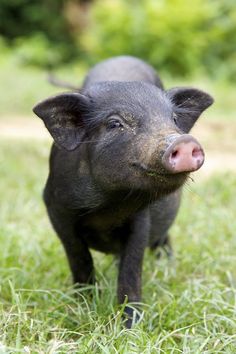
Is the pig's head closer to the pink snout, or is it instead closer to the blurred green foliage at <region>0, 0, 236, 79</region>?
the pink snout

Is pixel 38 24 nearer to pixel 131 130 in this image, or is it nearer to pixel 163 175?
pixel 131 130

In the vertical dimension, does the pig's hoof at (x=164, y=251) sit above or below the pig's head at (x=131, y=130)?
below

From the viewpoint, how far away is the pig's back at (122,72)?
4469 mm

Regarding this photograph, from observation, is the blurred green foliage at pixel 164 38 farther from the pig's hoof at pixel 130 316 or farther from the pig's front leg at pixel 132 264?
the pig's hoof at pixel 130 316

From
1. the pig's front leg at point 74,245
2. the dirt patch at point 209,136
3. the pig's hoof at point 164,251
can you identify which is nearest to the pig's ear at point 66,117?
the pig's front leg at point 74,245

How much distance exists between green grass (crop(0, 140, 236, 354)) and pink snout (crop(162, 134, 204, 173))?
2.65 ft

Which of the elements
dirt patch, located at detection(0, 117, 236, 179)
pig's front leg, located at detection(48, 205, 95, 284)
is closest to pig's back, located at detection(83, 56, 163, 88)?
pig's front leg, located at detection(48, 205, 95, 284)

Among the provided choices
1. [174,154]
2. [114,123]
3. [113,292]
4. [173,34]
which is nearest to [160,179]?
[174,154]

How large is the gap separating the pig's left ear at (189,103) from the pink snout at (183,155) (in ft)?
3.07

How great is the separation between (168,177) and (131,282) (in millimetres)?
913

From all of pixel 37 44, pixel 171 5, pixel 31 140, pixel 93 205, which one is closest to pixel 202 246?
pixel 93 205

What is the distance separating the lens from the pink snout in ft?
8.74

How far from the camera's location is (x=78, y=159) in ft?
11.8

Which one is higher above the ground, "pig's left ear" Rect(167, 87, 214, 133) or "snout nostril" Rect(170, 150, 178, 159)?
"pig's left ear" Rect(167, 87, 214, 133)
